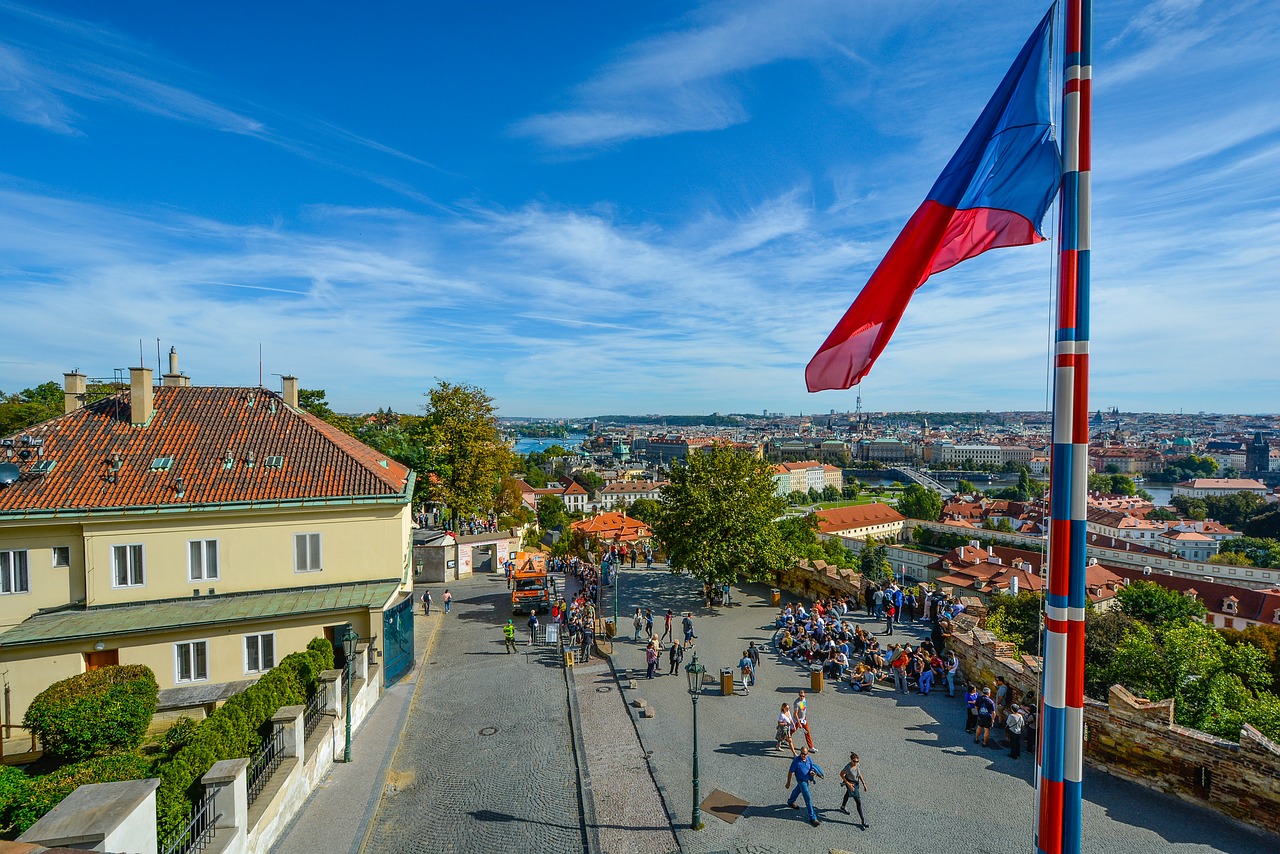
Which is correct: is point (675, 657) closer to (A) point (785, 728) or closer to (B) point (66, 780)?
(A) point (785, 728)

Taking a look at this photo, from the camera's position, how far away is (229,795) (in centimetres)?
902

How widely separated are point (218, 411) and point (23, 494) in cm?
520

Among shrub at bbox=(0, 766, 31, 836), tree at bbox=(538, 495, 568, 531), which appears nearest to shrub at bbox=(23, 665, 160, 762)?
shrub at bbox=(0, 766, 31, 836)

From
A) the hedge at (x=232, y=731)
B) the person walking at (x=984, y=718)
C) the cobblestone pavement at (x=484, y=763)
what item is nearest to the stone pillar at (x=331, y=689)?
the hedge at (x=232, y=731)

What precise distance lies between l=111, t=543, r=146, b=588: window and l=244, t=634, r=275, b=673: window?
3309mm

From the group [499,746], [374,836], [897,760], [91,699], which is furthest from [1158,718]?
[91,699]

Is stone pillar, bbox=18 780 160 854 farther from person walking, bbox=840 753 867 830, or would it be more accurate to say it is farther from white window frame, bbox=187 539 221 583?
white window frame, bbox=187 539 221 583

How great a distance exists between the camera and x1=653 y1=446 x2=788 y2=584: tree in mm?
22828

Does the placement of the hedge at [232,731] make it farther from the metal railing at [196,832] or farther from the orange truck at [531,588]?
the orange truck at [531,588]

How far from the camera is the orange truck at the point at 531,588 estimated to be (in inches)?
964

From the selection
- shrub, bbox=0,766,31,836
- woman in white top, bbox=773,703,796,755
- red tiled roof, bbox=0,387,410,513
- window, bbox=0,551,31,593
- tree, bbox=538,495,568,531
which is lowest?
tree, bbox=538,495,568,531

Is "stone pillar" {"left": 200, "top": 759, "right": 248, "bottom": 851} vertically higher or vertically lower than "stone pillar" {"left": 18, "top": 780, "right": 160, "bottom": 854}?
lower

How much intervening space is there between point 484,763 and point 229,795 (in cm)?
558

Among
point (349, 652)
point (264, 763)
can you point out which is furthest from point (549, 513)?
point (264, 763)
